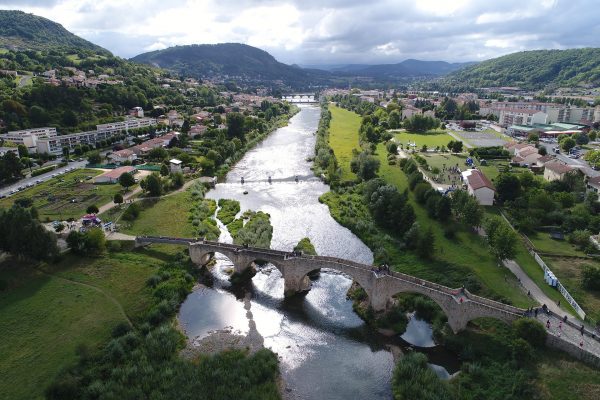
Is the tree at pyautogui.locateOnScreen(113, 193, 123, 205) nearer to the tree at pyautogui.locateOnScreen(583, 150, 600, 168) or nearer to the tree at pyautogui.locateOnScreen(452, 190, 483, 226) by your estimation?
the tree at pyautogui.locateOnScreen(452, 190, 483, 226)

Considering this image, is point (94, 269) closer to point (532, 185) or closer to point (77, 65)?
point (532, 185)

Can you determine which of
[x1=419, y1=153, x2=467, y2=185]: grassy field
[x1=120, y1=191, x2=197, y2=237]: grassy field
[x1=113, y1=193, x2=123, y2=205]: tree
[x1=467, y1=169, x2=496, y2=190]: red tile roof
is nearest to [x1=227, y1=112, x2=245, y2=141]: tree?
[x1=120, y1=191, x2=197, y2=237]: grassy field

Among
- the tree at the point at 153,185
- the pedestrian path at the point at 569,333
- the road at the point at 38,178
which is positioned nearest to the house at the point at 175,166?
the tree at the point at 153,185

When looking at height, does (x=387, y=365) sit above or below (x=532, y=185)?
below

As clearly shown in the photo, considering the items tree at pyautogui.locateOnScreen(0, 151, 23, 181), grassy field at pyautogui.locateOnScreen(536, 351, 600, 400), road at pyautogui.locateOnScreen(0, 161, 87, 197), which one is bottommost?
grassy field at pyautogui.locateOnScreen(536, 351, 600, 400)

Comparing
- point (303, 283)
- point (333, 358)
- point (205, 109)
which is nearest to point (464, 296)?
point (333, 358)

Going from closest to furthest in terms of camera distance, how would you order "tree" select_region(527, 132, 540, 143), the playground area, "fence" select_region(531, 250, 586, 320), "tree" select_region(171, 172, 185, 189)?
"fence" select_region(531, 250, 586, 320)
"tree" select_region(171, 172, 185, 189)
"tree" select_region(527, 132, 540, 143)
the playground area

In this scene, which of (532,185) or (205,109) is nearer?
(532,185)
